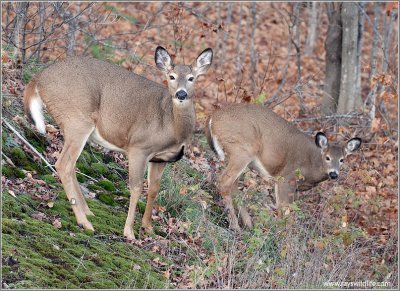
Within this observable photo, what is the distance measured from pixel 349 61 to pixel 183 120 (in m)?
6.20

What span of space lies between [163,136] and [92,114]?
744 mm

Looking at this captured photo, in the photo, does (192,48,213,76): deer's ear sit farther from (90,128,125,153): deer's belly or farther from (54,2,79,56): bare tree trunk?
(54,2,79,56): bare tree trunk

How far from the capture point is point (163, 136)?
8656 mm

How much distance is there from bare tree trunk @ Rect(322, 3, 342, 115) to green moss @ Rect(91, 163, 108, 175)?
5720 millimetres

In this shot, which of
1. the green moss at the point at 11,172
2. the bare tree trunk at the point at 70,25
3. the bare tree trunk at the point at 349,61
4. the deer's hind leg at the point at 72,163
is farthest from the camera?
the bare tree trunk at the point at 349,61

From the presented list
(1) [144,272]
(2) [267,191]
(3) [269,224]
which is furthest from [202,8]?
(1) [144,272]

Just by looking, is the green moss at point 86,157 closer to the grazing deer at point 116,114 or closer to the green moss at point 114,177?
the green moss at point 114,177

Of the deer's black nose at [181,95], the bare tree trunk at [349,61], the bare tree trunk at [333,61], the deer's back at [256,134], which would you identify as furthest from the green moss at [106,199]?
the bare tree trunk at [333,61]

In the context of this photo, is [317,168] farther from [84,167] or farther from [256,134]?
[84,167]

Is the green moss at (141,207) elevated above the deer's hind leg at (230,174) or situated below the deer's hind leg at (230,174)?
below

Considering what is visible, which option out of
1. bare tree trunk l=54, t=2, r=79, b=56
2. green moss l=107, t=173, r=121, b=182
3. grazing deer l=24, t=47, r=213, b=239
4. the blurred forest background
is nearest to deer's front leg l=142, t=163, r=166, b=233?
grazing deer l=24, t=47, r=213, b=239

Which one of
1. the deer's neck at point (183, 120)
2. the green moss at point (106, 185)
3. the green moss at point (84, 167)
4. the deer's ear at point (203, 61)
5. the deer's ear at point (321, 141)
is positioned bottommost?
the green moss at point (106, 185)

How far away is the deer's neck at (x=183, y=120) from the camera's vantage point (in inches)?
343

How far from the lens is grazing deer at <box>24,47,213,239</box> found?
27.6ft
